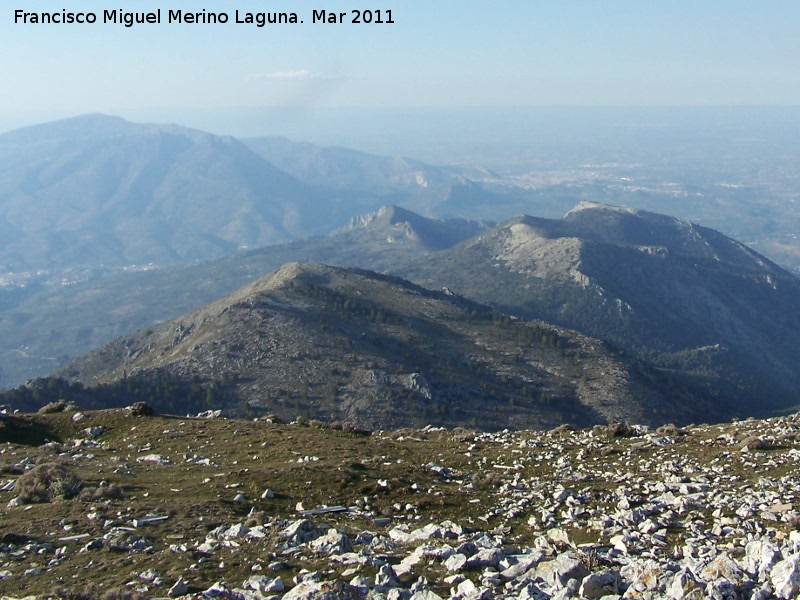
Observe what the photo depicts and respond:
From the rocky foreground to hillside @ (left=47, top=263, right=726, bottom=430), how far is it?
56645 millimetres

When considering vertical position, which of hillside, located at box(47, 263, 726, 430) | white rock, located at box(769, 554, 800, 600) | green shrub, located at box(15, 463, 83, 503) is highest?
white rock, located at box(769, 554, 800, 600)

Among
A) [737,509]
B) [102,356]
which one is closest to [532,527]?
[737,509]

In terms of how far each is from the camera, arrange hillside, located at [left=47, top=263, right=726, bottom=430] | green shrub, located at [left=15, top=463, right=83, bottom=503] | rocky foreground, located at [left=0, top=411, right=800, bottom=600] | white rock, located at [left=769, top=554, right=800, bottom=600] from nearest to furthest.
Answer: white rock, located at [left=769, top=554, right=800, bottom=600]
rocky foreground, located at [left=0, top=411, right=800, bottom=600]
green shrub, located at [left=15, top=463, right=83, bottom=503]
hillside, located at [left=47, top=263, right=726, bottom=430]

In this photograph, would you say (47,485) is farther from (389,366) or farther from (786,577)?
(389,366)

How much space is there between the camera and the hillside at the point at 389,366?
299ft

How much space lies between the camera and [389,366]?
101625 millimetres

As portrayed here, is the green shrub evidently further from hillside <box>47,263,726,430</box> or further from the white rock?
hillside <box>47,263,726,430</box>

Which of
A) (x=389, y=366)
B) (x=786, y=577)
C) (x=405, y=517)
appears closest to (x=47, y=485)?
(x=405, y=517)

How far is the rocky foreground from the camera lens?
14320 millimetres

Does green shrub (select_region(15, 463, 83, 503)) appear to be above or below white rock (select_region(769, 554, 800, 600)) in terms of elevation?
below

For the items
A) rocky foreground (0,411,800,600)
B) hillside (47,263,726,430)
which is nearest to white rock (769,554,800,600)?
rocky foreground (0,411,800,600)

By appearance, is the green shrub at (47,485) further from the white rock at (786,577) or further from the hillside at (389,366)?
the hillside at (389,366)

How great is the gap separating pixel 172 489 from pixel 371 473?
675cm

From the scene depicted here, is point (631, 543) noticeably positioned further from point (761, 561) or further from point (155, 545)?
point (155, 545)
